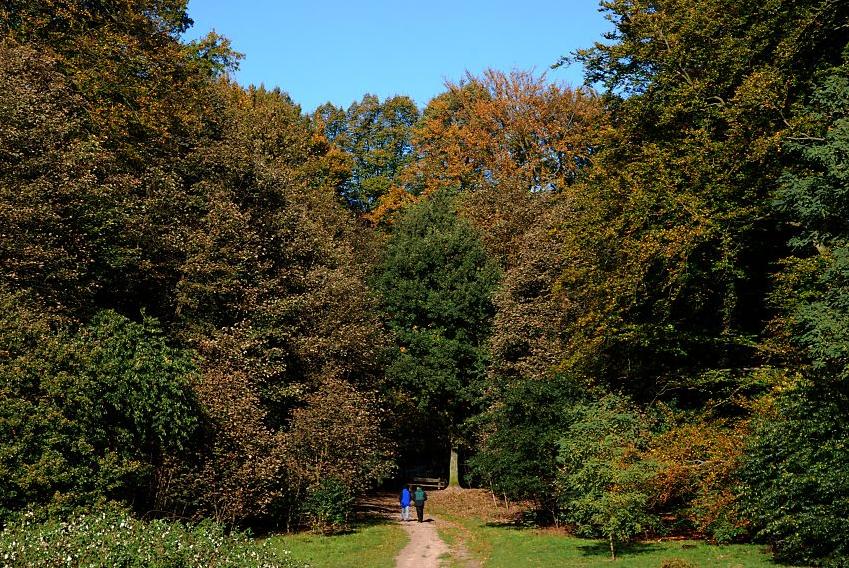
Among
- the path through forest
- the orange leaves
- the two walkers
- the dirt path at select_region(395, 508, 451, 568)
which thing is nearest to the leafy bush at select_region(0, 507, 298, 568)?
the dirt path at select_region(395, 508, 451, 568)

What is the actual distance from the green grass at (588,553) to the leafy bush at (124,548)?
932 cm

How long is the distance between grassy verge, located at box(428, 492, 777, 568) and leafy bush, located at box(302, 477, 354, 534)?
4.06 meters

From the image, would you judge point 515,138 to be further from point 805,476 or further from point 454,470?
point 805,476

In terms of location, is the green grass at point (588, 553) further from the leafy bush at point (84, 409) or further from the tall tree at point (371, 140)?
the tall tree at point (371, 140)

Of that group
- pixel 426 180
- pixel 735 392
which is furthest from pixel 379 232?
pixel 735 392

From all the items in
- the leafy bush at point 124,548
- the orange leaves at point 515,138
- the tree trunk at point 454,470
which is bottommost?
the leafy bush at point 124,548

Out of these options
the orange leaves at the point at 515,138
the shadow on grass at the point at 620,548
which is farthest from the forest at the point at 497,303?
the orange leaves at the point at 515,138

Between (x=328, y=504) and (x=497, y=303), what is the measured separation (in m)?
14.5

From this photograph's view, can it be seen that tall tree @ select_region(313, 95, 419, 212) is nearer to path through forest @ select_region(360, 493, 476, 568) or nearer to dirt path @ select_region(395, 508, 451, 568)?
path through forest @ select_region(360, 493, 476, 568)

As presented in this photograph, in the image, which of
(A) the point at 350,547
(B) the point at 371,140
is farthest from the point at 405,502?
(B) the point at 371,140

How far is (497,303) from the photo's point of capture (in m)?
37.5

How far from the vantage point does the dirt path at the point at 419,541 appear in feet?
72.7

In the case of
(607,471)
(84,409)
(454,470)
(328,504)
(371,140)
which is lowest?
(328,504)

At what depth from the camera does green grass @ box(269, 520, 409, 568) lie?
851 inches
